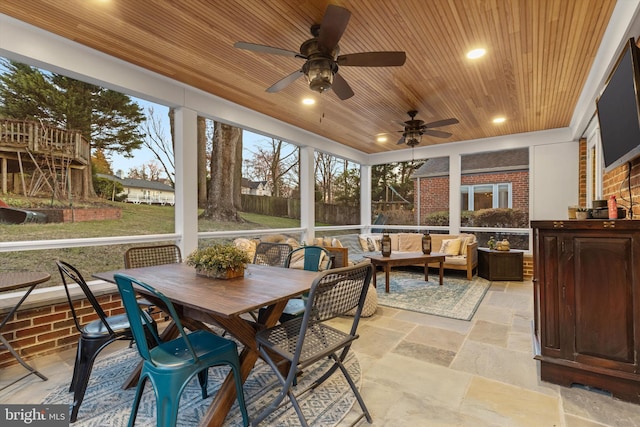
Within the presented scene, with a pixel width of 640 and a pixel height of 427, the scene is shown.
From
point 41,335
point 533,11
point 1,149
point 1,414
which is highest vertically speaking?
point 533,11

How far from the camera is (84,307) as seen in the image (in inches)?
114

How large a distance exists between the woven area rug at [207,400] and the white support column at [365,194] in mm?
5570

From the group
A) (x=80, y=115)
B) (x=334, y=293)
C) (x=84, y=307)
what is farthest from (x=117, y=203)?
(x=334, y=293)

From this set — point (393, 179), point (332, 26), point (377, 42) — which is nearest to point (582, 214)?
point (377, 42)

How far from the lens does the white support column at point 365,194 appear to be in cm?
784

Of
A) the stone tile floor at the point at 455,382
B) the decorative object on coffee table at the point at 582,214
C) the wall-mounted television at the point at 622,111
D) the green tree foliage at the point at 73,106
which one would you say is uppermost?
the green tree foliage at the point at 73,106

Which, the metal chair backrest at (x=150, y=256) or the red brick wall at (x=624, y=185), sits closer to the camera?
the red brick wall at (x=624, y=185)

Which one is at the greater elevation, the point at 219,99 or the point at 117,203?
the point at 219,99

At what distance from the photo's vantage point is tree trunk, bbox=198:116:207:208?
4621mm

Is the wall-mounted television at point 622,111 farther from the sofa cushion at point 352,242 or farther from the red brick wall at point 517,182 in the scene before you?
the sofa cushion at point 352,242

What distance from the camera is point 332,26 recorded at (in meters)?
2.10

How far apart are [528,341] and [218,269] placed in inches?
114

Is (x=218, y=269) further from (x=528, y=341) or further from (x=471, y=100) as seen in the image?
(x=471, y=100)

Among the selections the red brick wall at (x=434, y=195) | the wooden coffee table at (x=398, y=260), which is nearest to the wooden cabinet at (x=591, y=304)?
the wooden coffee table at (x=398, y=260)
